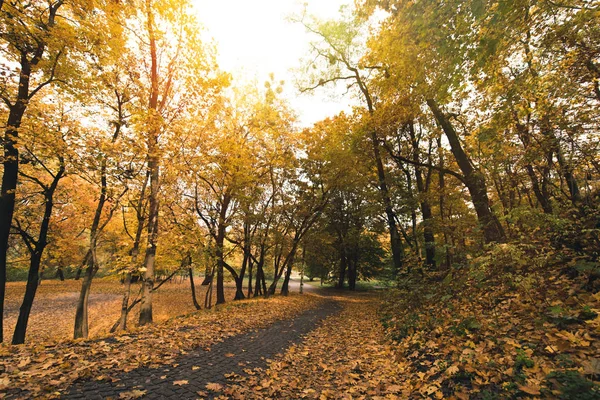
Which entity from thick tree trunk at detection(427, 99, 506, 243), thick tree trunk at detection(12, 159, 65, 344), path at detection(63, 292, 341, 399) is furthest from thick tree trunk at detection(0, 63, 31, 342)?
thick tree trunk at detection(427, 99, 506, 243)

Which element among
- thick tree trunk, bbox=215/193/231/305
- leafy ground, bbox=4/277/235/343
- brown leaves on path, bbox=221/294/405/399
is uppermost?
thick tree trunk, bbox=215/193/231/305

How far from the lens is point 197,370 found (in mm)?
4426

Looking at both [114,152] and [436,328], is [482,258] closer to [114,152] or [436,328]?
[436,328]

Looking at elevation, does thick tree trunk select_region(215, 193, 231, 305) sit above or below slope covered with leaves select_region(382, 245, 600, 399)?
A: above

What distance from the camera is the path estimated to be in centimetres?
349

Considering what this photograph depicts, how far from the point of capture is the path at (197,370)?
11.4 feet

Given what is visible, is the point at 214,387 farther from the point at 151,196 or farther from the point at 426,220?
the point at 426,220

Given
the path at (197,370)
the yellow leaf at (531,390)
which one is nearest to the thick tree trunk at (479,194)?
the yellow leaf at (531,390)

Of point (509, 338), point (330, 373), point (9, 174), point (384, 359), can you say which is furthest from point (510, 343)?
point (9, 174)

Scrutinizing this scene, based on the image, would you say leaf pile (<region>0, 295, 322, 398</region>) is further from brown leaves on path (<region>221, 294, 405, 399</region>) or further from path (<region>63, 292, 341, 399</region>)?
brown leaves on path (<region>221, 294, 405, 399</region>)

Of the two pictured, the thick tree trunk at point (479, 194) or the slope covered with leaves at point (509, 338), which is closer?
the slope covered with leaves at point (509, 338)

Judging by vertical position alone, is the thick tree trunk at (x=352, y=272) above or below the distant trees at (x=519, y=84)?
below

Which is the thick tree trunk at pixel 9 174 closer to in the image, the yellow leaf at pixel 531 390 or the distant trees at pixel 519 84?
the distant trees at pixel 519 84

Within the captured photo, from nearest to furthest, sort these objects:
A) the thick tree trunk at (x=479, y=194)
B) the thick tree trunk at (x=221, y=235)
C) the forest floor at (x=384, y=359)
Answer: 1. the forest floor at (x=384, y=359)
2. the thick tree trunk at (x=479, y=194)
3. the thick tree trunk at (x=221, y=235)
